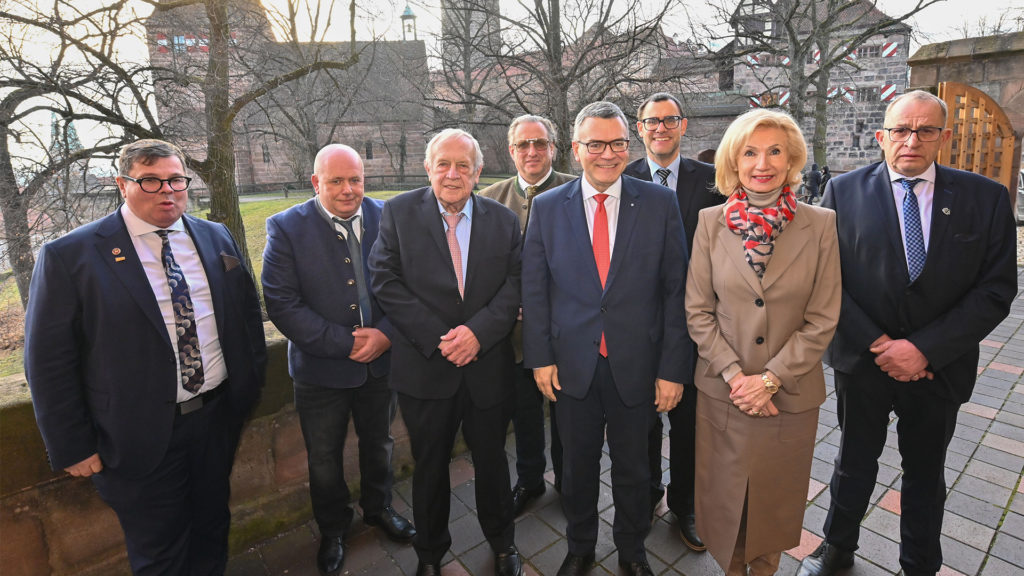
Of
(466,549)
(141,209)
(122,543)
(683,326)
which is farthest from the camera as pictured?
(466,549)

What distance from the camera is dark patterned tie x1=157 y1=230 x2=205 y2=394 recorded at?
2244 millimetres

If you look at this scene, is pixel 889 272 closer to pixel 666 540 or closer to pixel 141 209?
pixel 666 540

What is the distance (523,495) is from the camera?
3.24 meters

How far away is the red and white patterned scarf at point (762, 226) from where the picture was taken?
2182 mm

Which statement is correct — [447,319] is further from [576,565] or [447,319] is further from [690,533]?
[690,533]

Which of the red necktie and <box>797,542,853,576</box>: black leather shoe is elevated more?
the red necktie

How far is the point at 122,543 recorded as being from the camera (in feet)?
8.52

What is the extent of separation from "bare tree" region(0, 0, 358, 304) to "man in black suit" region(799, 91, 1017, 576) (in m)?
7.80

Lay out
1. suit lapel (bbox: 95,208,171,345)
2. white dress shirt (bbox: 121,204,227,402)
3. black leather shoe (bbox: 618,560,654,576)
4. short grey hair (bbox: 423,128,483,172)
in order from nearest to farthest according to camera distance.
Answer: suit lapel (bbox: 95,208,171,345)
white dress shirt (bbox: 121,204,227,402)
short grey hair (bbox: 423,128,483,172)
black leather shoe (bbox: 618,560,654,576)

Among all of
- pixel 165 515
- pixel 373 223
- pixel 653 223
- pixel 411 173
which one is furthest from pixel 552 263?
pixel 411 173

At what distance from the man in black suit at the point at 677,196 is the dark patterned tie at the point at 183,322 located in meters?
2.30

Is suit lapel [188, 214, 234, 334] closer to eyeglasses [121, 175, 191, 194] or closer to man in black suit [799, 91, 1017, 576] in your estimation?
eyeglasses [121, 175, 191, 194]

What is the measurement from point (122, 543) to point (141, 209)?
1.66 metres

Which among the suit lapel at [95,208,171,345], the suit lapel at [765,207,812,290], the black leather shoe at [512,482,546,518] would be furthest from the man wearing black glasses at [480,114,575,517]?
the suit lapel at [95,208,171,345]
